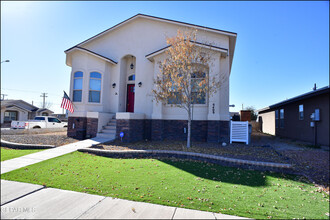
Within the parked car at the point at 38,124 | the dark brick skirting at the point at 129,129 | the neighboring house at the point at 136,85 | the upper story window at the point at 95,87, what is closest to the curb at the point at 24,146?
the neighboring house at the point at 136,85

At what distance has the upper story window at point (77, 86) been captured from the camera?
1227 centimetres

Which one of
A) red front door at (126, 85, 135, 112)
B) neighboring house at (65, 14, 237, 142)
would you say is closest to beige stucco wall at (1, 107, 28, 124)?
neighboring house at (65, 14, 237, 142)

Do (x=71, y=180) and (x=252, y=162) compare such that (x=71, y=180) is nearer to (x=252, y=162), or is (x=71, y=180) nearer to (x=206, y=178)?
(x=206, y=178)

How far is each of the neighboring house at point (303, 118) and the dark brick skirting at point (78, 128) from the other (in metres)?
13.6

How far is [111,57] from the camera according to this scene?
13.0m

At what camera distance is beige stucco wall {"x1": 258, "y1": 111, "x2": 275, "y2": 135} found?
19.2 m

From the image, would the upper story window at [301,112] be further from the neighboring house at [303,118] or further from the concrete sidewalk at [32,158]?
the concrete sidewalk at [32,158]

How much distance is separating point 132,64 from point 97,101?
133 inches

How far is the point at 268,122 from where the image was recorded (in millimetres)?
20766

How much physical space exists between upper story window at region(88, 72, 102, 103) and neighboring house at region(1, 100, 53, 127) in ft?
84.8

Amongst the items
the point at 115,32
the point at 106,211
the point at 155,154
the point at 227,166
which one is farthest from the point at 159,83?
the point at 115,32

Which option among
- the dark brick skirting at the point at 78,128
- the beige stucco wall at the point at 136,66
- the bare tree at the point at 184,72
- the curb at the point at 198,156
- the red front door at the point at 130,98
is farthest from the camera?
the red front door at the point at 130,98

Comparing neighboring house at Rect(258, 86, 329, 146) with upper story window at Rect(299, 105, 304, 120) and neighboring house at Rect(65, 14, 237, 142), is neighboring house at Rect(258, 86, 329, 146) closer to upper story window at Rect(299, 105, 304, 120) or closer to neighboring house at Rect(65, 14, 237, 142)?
upper story window at Rect(299, 105, 304, 120)

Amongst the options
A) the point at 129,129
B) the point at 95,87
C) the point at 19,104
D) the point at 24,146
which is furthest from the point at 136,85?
the point at 19,104
